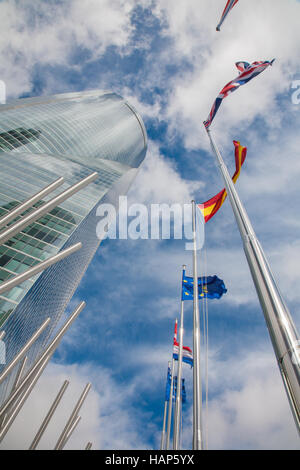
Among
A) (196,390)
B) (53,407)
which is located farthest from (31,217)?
(53,407)

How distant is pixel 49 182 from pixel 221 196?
4243 centimetres

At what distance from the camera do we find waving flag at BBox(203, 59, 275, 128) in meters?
13.0

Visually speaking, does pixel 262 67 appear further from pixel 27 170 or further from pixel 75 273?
pixel 75 273

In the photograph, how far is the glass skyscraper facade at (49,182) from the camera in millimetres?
30781

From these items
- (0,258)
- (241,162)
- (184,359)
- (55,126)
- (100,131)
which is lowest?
(184,359)

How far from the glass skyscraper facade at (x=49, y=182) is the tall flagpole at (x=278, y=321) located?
2526 cm

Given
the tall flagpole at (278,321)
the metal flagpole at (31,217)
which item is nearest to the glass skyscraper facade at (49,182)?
the metal flagpole at (31,217)

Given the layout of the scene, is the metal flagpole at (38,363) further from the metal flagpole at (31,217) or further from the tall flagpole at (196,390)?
the metal flagpole at (31,217)

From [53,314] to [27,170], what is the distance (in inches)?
1112

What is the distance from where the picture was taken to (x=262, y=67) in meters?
12.9

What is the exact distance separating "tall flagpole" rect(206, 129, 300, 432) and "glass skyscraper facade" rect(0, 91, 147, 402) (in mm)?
25258

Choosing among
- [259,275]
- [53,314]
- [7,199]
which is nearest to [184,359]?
[259,275]

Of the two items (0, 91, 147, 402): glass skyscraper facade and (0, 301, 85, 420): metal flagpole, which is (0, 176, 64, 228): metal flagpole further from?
(0, 91, 147, 402): glass skyscraper facade
